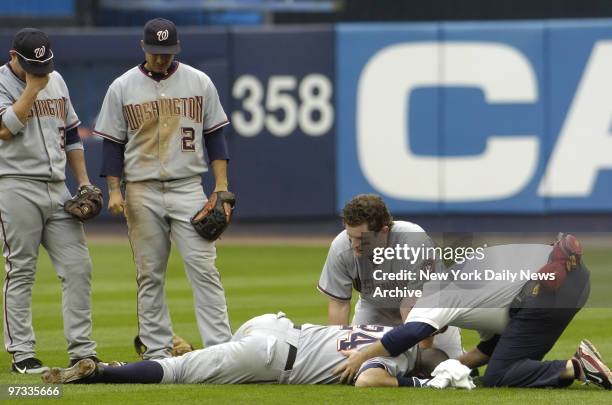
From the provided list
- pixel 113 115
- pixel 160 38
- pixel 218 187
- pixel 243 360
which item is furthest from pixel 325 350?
pixel 160 38

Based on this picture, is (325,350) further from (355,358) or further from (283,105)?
(283,105)

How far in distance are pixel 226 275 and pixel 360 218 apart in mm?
6158

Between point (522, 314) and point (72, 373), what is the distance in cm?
230

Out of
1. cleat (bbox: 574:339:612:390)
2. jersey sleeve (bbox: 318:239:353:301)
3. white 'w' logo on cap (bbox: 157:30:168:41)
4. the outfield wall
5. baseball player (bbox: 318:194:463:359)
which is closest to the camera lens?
cleat (bbox: 574:339:612:390)

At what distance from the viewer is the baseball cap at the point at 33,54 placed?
7445 millimetres

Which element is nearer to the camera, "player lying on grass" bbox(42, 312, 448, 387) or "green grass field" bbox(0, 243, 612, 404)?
"green grass field" bbox(0, 243, 612, 404)

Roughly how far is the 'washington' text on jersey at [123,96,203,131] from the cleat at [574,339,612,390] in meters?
2.68

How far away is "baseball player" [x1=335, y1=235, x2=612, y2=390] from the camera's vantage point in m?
6.77

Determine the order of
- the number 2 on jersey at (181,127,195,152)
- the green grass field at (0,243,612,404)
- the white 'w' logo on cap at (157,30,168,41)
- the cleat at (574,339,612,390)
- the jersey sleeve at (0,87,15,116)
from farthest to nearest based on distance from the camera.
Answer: the number 2 on jersey at (181,127,195,152)
the white 'w' logo on cap at (157,30,168,41)
the jersey sleeve at (0,87,15,116)
the cleat at (574,339,612,390)
the green grass field at (0,243,612,404)

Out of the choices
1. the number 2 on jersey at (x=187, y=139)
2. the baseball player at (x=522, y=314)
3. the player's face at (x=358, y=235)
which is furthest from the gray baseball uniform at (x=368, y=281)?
the number 2 on jersey at (x=187, y=139)

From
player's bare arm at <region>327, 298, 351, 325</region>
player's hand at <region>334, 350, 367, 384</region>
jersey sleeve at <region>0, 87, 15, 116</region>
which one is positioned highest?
jersey sleeve at <region>0, 87, 15, 116</region>

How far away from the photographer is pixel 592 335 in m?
9.07

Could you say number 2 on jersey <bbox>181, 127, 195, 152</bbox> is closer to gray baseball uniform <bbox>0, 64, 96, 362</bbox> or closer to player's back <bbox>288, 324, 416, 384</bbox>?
gray baseball uniform <bbox>0, 64, 96, 362</bbox>

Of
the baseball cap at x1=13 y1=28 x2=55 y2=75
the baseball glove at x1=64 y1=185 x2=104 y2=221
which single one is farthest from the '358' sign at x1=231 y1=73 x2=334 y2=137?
the baseball cap at x1=13 y1=28 x2=55 y2=75
